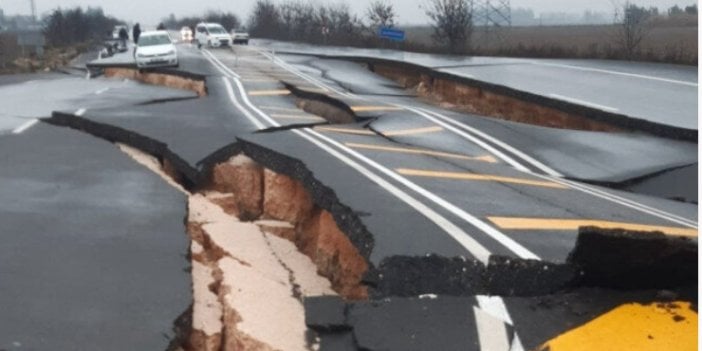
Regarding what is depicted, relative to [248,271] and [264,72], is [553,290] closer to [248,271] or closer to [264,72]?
[248,271]

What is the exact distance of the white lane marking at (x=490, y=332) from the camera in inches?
190

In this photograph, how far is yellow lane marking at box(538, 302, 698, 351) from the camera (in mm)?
4664

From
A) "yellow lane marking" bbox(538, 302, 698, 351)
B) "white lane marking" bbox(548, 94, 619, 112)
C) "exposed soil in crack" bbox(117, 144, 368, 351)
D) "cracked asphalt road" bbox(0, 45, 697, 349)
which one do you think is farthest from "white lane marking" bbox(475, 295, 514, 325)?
"white lane marking" bbox(548, 94, 619, 112)

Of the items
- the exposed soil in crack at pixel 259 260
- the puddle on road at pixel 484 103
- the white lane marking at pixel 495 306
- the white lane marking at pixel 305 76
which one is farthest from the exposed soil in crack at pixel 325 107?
the white lane marking at pixel 495 306

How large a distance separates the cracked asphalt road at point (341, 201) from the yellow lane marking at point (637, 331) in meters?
0.11

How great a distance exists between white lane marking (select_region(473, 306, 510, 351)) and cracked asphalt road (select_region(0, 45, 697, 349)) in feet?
0.05

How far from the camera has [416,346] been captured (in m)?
4.84

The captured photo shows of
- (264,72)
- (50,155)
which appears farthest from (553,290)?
(264,72)

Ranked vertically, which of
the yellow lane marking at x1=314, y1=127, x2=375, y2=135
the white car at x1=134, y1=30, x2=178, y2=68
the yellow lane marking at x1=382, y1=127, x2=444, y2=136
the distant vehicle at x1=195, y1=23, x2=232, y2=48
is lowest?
the yellow lane marking at x1=382, y1=127, x2=444, y2=136

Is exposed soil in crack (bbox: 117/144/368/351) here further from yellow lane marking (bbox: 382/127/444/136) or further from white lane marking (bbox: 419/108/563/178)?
white lane marking (bbox: 419/108/563/178)

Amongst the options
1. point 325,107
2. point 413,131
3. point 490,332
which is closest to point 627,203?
point 413,131

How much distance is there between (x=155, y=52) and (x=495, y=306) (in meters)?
25.4

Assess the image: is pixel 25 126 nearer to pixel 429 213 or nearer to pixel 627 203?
pixel 429 213

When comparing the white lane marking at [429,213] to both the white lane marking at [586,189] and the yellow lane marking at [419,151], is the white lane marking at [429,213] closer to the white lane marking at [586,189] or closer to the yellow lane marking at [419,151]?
the yellow lane marking at [419,151]
